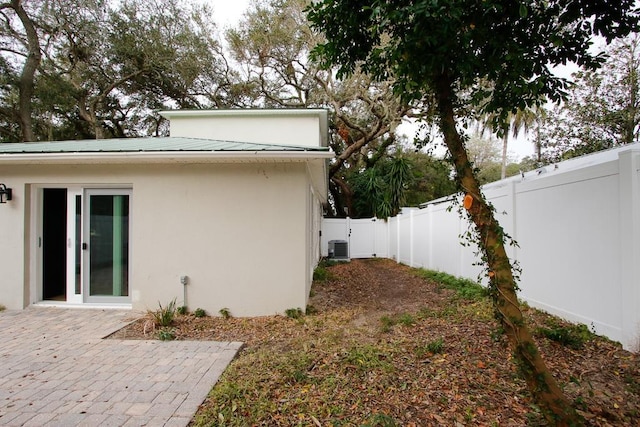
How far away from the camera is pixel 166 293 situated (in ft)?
17.1

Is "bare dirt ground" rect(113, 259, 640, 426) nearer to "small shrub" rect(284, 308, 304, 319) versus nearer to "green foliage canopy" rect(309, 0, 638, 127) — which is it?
"small shrub" rect(284, 308, 304, 319)

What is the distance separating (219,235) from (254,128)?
437 cm

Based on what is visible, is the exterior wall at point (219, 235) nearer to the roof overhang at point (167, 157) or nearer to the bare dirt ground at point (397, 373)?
the roof overhang at point (167, 157)

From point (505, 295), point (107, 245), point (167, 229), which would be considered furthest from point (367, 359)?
point (107, 245)

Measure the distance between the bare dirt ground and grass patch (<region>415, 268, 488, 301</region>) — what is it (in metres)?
1.04

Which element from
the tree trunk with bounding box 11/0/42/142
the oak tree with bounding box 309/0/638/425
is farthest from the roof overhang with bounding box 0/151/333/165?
the tree trunk with bounding box 11/0/42/142

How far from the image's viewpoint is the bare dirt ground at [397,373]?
242cm

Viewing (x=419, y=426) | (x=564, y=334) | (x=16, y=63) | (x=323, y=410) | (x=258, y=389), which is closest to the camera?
(x=419, y=426)

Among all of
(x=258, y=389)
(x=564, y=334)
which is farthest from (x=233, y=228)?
(x=564, y=334)

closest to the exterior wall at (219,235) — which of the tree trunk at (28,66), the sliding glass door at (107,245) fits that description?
the sliding glass door at (107,245)

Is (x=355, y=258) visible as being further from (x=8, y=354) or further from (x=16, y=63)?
(x=16, y=63)

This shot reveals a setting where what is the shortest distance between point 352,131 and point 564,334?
1587 cm

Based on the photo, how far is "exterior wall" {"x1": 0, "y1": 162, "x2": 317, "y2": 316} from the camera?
5.16m

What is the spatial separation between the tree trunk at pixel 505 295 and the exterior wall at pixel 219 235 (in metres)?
2.95
